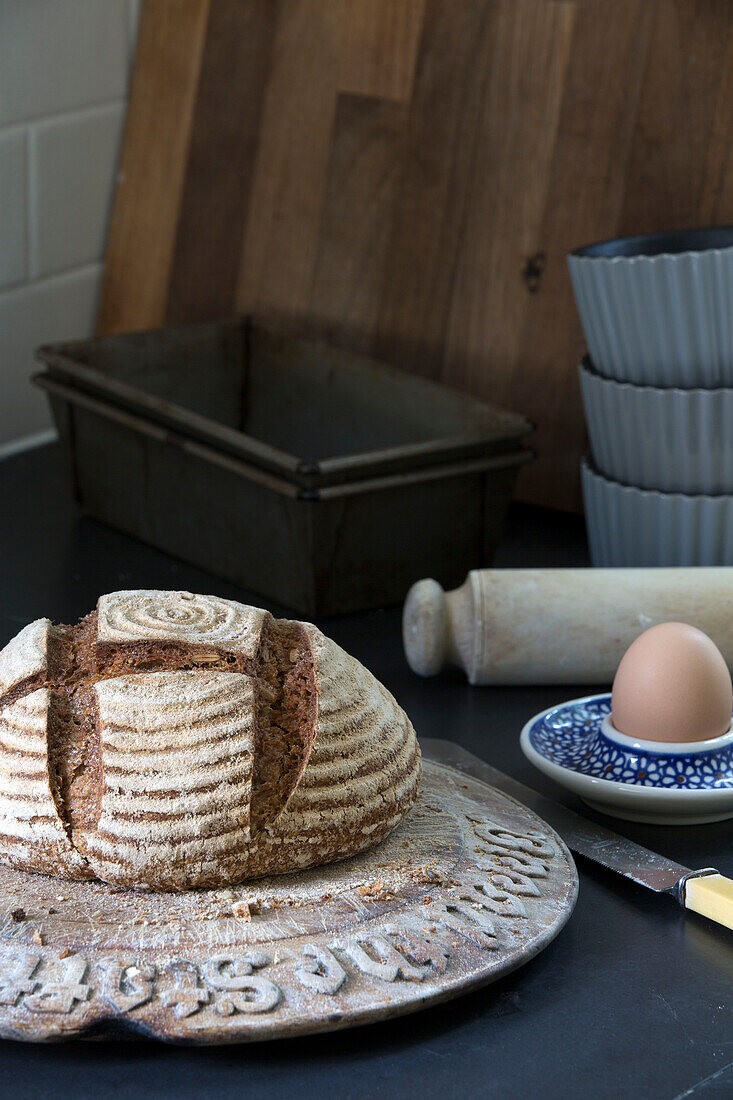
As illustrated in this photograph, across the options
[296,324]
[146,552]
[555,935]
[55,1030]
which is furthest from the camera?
[296,324]

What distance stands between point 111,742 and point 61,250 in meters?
1.05

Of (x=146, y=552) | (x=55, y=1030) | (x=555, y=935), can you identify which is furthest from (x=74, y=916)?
(x=146, y=552)

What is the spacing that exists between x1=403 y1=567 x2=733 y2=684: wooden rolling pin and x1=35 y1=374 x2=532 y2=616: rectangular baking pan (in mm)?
101

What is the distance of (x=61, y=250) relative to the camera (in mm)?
1602

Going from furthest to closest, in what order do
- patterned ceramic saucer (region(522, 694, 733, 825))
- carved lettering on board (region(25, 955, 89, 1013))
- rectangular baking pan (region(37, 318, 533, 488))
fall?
rectangular baking pan (region(37, 318, 533, 488)) → patterned ceramic saucer (region(522, 694, 733, 825)) → carved lettering on board (region(25, 955, 89, 1013))

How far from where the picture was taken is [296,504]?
111cm

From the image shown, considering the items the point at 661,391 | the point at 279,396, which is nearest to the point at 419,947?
the point at 661,391

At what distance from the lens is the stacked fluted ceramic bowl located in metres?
1.06

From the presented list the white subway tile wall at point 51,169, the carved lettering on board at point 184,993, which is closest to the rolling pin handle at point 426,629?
the carved lettering on board at point 184,993

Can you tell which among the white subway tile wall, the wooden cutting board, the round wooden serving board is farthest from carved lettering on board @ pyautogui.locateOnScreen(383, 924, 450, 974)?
the white subway tile wall

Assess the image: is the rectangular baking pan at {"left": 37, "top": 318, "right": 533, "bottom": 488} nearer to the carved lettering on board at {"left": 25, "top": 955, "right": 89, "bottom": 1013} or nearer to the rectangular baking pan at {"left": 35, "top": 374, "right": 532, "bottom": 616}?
the rectangular baking pan at {"left": 35, "top": 374, "right": 532, "bottom": 616}

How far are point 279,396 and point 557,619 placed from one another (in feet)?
1.79

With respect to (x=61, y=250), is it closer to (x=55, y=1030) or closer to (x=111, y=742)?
(x=111, y=742)

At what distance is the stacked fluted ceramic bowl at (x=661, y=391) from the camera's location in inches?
41.9
